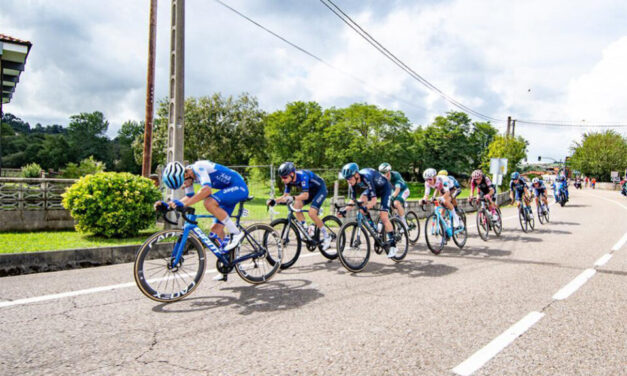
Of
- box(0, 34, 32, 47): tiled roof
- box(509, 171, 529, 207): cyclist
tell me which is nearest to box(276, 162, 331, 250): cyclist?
box(509, 171, 529, 207): cyclist

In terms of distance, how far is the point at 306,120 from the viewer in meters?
58.0

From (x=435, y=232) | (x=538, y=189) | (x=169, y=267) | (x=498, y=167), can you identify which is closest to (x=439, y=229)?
(x=435, y=232)

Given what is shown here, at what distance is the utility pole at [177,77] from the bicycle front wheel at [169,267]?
4.84 meters

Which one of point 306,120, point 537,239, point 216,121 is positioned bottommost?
point 537,239

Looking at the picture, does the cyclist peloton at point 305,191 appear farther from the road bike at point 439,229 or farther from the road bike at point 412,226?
the road bike at point 412,226

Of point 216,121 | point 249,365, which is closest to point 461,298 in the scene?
point 249,365

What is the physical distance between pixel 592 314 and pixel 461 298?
137cm

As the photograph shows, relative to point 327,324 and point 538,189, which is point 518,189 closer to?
point 538,189

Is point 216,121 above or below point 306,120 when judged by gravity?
below

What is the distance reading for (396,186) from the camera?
31.6 feet

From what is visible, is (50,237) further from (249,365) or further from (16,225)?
(249,365)

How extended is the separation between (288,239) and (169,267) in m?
2.29

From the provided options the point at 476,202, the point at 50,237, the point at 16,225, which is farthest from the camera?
the point at 476,202

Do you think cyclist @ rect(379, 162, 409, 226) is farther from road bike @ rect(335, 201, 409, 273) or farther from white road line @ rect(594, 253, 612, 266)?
white road line @ rect(594, 253, 612, 266)
